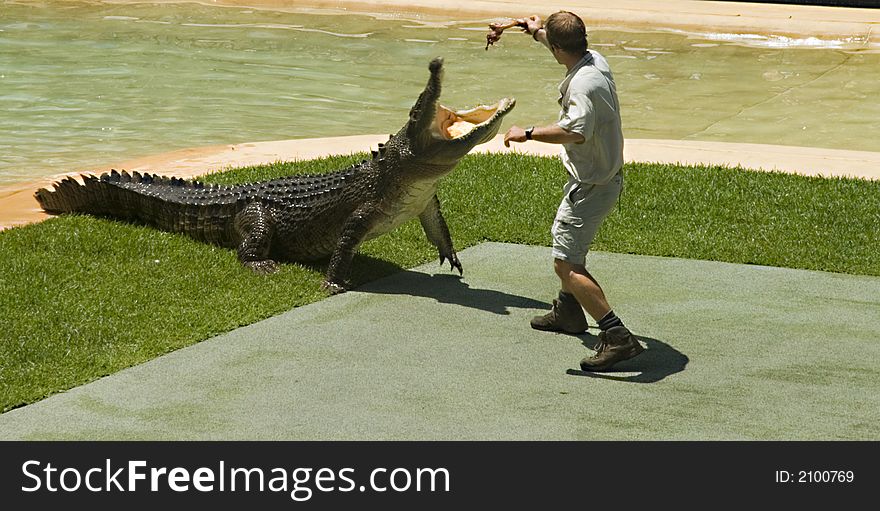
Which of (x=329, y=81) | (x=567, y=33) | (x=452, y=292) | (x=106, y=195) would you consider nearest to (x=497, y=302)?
(x=452, y=292)

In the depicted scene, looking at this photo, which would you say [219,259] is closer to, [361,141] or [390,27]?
[361,141]

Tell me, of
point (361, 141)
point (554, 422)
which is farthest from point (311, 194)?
point (361, 141)

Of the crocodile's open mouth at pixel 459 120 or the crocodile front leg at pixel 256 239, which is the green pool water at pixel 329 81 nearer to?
the crocodile front leg at pixel 256 239

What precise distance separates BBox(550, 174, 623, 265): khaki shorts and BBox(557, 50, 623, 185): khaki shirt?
0.05 metres

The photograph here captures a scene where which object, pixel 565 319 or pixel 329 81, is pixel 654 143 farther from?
pixel 329 81

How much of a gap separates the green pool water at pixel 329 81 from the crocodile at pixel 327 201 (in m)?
2.90

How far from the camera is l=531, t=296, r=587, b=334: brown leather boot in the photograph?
5.98 meters

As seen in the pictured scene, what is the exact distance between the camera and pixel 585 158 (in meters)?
5.47

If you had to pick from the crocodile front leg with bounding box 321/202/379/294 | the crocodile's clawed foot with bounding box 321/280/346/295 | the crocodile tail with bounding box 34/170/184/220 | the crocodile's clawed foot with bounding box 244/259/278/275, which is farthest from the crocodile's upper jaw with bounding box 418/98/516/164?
the crocodile tail with bounding box 34/170/184/220

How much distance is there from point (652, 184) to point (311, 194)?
3040mm

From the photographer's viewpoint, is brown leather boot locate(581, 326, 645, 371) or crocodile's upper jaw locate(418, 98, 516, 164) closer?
brown leather boot locate(581, 326, 645, 371)

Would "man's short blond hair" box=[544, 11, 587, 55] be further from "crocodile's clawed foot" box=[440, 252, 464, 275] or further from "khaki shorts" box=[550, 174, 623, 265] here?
"crocodile's clawed foot" box=[440, 252, 464, 275]

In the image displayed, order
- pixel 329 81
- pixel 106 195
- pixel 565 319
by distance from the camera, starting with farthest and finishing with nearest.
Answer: pixel 329 81 → pixel 106 195 → pixel 565 319

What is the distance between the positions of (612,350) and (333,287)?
1.90 metres
